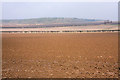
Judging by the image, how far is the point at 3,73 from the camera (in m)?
7.89

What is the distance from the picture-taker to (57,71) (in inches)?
315

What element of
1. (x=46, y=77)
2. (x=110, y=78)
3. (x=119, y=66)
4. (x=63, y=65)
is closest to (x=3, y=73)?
(x=46, y=77)

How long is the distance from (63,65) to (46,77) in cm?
198

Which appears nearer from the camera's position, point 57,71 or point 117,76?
point 117,76

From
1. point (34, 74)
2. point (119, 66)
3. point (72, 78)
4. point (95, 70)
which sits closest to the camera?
point (72, 78)

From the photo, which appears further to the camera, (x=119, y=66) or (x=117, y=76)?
(x=119, y=66)

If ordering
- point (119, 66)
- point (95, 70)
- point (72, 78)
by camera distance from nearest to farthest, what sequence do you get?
point (72, 78) → point (95, 70) → point (119, 66)

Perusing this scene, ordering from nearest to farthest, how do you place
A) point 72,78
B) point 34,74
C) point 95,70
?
1. point 72,78
2. point 34,74
3. point 95,70

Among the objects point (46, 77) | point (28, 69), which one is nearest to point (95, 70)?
point (46, 77)

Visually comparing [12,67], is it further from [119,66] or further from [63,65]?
[119,66]

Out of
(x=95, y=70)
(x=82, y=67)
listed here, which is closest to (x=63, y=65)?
(x=82, y=67)

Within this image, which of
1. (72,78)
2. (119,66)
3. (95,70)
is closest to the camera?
(72,78)

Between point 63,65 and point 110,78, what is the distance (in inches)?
102

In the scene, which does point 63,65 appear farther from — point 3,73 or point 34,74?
point 3,73
